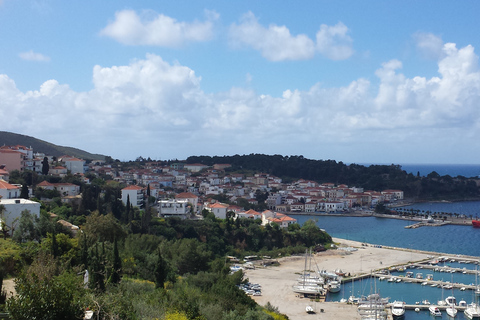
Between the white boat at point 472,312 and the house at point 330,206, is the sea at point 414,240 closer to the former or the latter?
the white boat at point 472,312

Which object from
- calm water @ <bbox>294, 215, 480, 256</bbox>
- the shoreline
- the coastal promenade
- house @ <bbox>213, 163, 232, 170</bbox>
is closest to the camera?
calm water @ <bbox>294, 215, 480, 256</bbox>

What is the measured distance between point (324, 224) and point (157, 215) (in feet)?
76.9

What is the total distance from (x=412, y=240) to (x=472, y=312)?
2115cm

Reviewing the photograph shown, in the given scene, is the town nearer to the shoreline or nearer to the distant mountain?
the shoreline

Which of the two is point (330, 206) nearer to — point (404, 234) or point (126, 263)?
point (404, 234)

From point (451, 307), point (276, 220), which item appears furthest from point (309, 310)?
point (276, 220)

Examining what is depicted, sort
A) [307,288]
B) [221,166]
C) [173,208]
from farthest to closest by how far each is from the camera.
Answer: [221,166] < [173,208] < [307,288]

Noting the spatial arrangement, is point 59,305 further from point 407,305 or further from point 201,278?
point 407,305

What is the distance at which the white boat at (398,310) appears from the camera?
22.1 m

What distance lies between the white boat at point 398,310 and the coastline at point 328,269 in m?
1.80

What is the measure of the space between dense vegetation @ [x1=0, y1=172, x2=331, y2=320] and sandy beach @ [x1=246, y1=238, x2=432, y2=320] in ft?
7.58

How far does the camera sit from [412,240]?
140 feet

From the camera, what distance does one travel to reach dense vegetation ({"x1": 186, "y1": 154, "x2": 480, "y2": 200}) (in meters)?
77.8

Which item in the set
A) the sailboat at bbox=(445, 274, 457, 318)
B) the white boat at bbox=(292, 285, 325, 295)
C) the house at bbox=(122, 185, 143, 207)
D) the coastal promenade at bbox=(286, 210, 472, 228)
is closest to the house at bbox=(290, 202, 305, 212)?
the coastal promenade at bbox=(286, 210, 472, 228)
